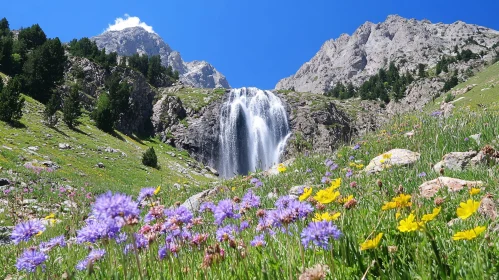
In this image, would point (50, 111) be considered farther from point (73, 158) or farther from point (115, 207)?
point (115, 207)

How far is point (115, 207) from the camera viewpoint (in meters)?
1.41

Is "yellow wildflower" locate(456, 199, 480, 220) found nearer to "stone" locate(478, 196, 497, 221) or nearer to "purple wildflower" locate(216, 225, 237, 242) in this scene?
"purple wildflower" locate(216, 225, 237, 242)

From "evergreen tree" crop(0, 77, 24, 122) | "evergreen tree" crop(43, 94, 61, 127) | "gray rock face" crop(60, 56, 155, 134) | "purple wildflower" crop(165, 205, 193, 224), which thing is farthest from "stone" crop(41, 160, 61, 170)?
"gray rock face" crop(60, 56, 155, 134)

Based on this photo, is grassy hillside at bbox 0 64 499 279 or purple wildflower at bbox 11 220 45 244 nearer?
grassy hillside at bbox 0 64 499 279

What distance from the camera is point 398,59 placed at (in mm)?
163875

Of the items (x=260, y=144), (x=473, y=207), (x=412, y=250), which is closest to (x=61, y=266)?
(x=412, y=250)

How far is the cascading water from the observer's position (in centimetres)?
5669

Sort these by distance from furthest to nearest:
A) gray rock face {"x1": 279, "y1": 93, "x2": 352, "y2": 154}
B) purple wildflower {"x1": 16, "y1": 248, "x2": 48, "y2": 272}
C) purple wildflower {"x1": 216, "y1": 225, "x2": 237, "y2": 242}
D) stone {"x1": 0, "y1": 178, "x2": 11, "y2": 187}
A: gray rock face {"x1": 279, "y1": 93, "x2": 352, "y2": 154} → stone {"x1": 0, "y1": 178, "x2": 11, "y2": 187} → purple wildflower {"x1": 216, "y1": 225, "x2": 237, "y2": 242} → purple wildflower {"x1": 16, "y1": 248, "x2": 48, "y2": 272}

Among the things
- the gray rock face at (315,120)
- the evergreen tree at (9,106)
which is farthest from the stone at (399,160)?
the gray rock face at (315,120)

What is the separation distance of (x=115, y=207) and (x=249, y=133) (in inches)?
2258

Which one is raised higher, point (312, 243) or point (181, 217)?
point (181, 217)

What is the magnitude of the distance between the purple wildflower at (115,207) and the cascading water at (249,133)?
52021 millimetres

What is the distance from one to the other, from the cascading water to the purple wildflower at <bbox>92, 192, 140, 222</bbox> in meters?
52.0

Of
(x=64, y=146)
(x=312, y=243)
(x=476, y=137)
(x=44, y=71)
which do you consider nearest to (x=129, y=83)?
(x=44, y=71)
